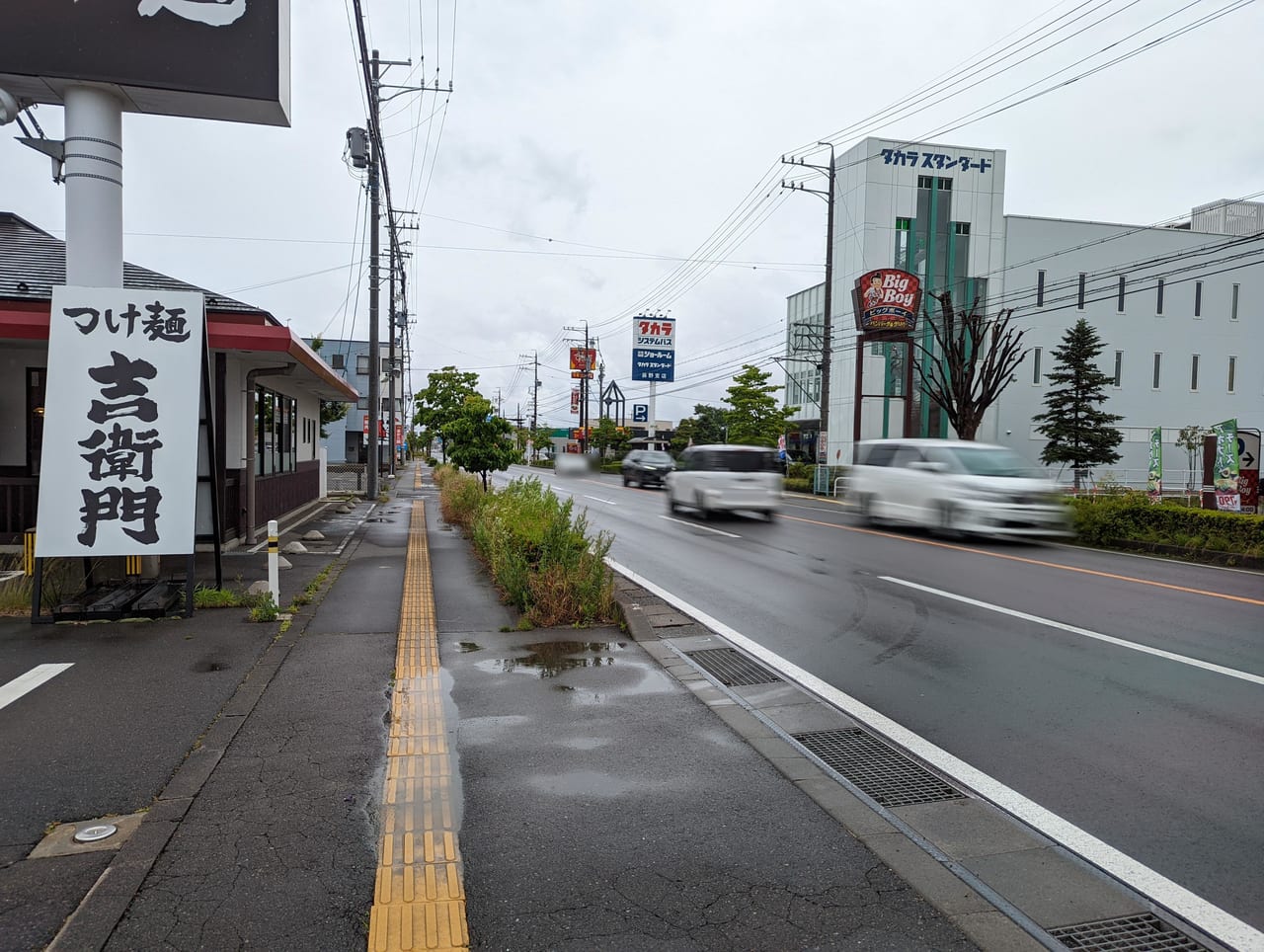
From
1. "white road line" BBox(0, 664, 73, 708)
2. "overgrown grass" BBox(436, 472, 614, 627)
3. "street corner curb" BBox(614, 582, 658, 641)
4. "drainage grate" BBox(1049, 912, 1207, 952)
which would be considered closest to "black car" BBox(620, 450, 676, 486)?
"overgrown grass" BBox(436, 472, 614, 627)

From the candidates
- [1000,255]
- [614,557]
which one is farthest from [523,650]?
[1000,255]

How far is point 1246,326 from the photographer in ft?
153

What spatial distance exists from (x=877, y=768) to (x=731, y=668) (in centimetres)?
213

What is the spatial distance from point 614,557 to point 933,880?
9531mm

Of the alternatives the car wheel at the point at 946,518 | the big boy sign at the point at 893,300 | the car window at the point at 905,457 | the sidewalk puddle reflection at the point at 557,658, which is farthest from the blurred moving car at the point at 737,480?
the big boy sign at the point at 893,300

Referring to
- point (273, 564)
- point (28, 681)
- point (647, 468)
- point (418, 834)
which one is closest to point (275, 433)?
point (273, 564)

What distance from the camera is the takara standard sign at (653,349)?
45.9 metres

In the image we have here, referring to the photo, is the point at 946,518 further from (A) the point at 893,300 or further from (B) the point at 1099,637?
(A) the point at 893,300

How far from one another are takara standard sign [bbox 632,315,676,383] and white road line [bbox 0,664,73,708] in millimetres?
40173

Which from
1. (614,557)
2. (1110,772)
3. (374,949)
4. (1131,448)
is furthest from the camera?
(1131,448)

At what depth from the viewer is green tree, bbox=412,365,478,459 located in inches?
834

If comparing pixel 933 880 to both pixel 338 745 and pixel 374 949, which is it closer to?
pixel 374 949

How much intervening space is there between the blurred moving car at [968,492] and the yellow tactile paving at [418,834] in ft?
35.7

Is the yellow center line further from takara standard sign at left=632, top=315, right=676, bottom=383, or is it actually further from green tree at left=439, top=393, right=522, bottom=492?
takara standard sign at left=632, top=315, right=676, bottom=383
